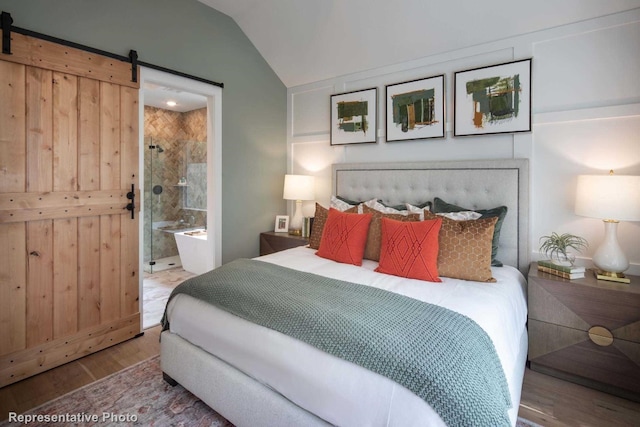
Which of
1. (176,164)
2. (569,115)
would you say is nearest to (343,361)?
(569,115)

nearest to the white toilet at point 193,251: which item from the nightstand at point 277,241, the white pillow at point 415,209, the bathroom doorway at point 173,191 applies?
the bathroom doorway at point 173,191

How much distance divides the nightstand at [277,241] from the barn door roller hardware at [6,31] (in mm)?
2468

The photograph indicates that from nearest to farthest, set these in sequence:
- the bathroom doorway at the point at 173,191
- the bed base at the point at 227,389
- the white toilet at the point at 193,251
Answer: the bed base at the point at 227,389, the bathroom doorway at the point at 173,191, the white toilet at the point at 193,251

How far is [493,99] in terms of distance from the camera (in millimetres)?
2611

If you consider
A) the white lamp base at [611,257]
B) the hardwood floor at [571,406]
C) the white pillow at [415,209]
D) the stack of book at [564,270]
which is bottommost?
the hardwood floor at [571,406]

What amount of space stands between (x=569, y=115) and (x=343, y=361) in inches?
92.8

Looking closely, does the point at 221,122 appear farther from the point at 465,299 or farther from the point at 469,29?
the point at 465,299

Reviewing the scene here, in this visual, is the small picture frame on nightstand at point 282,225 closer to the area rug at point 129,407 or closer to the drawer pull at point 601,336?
the area rug at point 129,407

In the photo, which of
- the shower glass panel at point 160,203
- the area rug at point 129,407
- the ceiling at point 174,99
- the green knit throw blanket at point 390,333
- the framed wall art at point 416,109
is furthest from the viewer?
the shower glass panel at point 160,203

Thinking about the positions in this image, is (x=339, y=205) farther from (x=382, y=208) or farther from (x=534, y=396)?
(x=534, y=396)

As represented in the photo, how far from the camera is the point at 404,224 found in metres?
2.32

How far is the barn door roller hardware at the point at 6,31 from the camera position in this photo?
196 centimetres

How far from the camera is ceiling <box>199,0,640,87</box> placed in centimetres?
237

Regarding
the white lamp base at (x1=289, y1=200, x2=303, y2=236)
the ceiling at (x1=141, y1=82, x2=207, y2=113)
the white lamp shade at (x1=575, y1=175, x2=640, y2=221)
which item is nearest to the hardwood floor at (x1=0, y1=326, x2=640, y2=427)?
the white lamp shade at (x1=575, y1=175, x2=640, y2=221)
